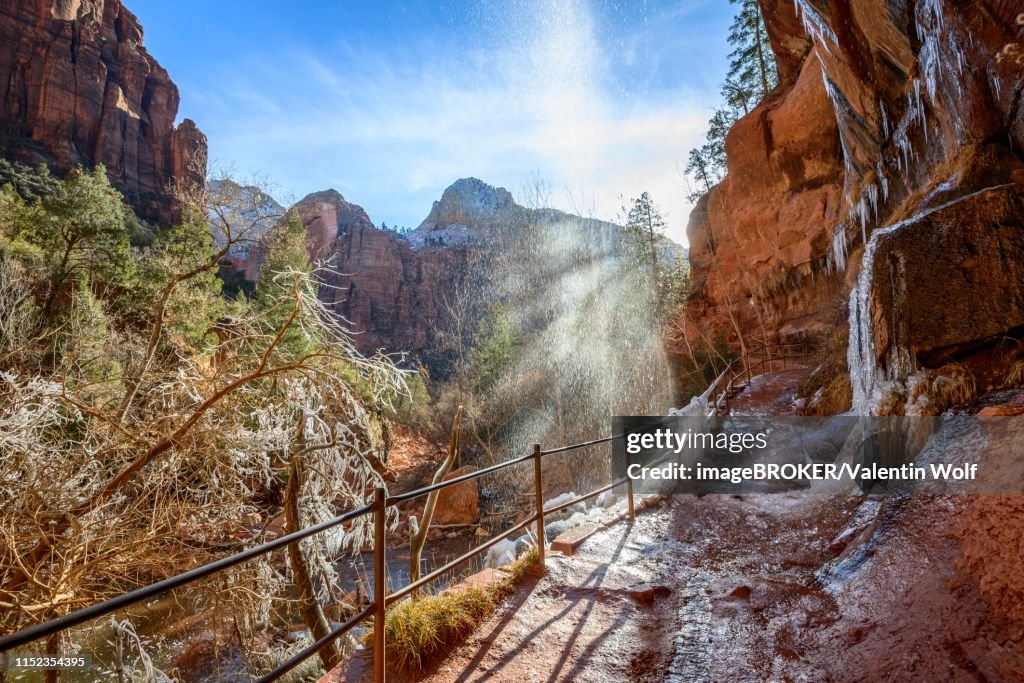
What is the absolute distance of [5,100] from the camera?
3831 cm

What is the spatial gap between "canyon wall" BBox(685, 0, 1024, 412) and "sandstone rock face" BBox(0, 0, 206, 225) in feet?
134

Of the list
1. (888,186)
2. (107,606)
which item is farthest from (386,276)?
(107,606)

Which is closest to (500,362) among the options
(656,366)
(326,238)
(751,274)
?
(656,366)

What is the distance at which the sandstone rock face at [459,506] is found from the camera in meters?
18.1

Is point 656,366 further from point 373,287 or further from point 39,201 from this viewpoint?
point 373,287

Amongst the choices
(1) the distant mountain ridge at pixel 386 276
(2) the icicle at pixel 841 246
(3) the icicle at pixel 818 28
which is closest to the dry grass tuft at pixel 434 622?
(3) the icicle at pixel 818 28

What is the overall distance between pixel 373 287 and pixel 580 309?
143 ft

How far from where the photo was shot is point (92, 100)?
4191 cm

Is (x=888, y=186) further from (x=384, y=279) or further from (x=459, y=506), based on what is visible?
(x=384, y=279)

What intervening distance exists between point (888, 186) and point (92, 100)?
2311 inches

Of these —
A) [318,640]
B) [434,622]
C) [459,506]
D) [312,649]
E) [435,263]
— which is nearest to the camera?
[312,649]

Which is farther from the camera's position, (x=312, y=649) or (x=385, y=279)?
(x=385, y=279)

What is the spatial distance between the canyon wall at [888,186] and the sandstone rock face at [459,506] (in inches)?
524

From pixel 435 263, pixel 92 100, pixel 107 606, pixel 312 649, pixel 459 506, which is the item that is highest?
pixel 92 100
